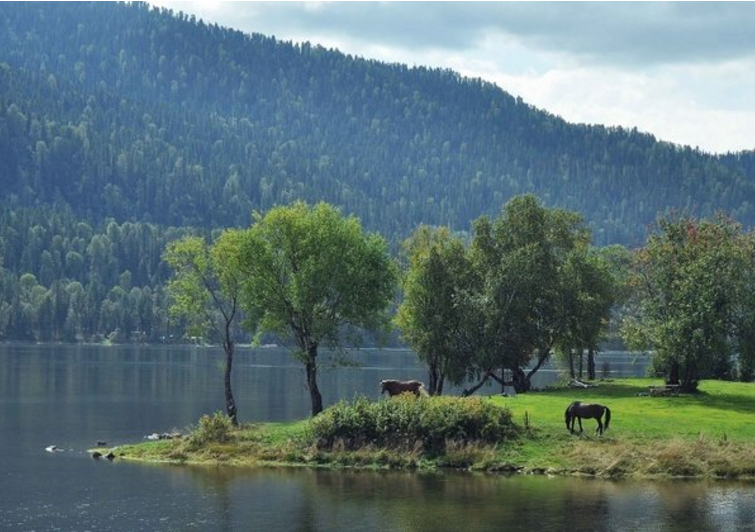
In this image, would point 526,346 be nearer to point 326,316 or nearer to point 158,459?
point 326,316

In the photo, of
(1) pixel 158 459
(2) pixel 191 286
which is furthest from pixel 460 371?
(1) pixel 158 459

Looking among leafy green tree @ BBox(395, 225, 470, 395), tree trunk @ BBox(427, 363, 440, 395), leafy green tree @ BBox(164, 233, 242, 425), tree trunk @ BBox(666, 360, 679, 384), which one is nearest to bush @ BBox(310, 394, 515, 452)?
leafy green tree @ BBox(164, 233, 242, 425)

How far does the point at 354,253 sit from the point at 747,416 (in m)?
31.5

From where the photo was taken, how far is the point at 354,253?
89.6m

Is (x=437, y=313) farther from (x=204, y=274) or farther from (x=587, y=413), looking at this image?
(x=587, y=413)

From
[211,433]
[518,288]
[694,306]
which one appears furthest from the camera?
[518,288]

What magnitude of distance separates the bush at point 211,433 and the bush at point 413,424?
6686 millimetres

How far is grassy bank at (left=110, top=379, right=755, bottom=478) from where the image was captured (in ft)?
225

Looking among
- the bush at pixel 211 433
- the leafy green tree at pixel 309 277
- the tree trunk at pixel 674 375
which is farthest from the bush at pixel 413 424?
the tree trunk at pixel 674 375

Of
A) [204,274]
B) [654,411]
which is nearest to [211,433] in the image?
[204,274]

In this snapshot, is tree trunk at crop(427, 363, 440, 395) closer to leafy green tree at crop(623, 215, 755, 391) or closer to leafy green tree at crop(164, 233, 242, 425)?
leafy green tree at crop(623, 215, 755, 391)

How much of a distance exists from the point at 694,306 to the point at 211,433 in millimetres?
39115

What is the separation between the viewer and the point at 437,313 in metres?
97.5

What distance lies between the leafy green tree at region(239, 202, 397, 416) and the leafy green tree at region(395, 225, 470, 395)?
24.8 feet
